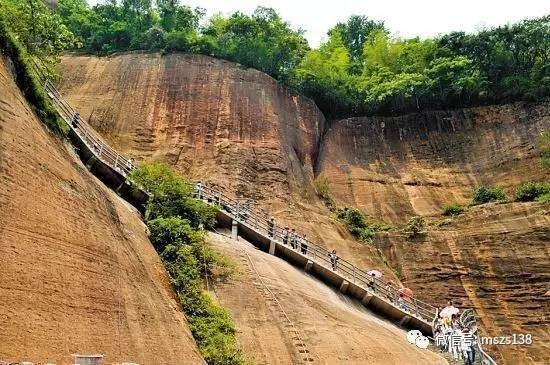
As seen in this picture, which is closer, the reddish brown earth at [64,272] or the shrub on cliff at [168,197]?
the reddish brown earth at [64,272]

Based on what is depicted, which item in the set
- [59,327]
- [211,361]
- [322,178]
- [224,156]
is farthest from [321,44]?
[59,327]

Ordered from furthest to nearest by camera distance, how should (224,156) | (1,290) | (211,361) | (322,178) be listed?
1. (322,178)
2. (224,156)
3. (211,361)
4. (1,290)

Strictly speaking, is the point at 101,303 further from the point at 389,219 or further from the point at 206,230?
the point at 389,219

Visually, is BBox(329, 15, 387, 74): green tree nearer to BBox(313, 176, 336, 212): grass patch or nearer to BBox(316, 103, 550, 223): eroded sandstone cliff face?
BBox(316, 103, 550, 223): eroded sandstone cliff face

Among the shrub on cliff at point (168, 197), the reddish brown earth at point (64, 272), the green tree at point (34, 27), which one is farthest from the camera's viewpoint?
the shrub on cliff at point (168, 197)

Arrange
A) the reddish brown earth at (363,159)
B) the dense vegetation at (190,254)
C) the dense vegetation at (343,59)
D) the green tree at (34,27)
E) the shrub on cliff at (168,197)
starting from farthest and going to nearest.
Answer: the dense vegetation at (343,59)
the reddish brown earth at (363,159)
the shrub on cliff at (168,197)
the green tree at (34,27)
the dense vegetation at (190,254)

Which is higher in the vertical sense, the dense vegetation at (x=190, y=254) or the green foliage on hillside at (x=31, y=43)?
the green foliage on hillside at (x=31, y=43)

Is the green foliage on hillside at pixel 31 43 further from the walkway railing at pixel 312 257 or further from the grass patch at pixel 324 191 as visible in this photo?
the grass patch at pixel 324 191

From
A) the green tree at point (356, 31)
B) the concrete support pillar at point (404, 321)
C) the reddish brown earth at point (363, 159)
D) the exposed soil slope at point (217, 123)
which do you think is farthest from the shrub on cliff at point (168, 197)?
the green tree at point (356, 31)
